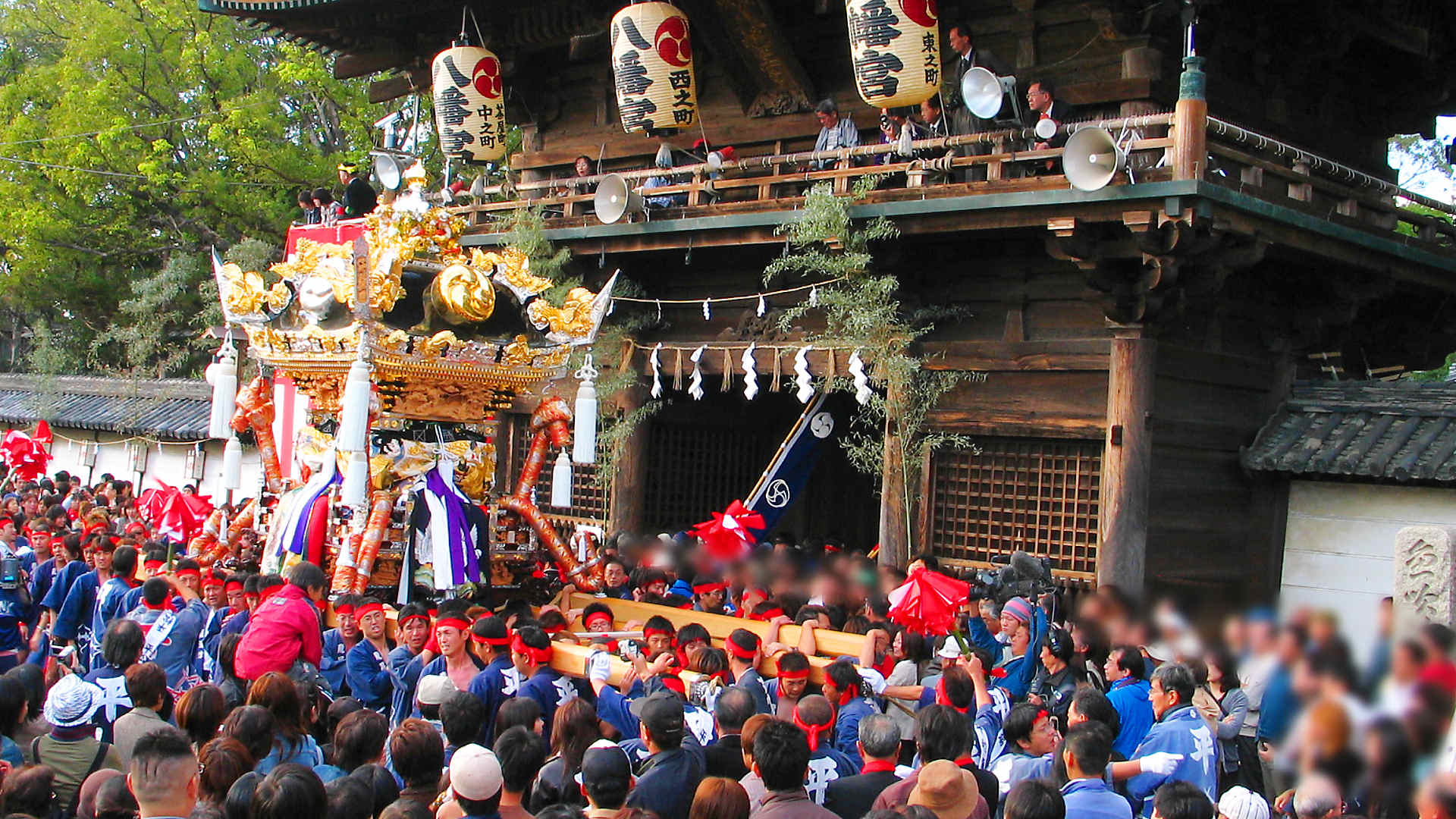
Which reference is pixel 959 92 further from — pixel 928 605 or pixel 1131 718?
pixel 1131 718

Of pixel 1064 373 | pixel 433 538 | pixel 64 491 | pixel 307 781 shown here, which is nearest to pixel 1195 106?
pixel 1064 373

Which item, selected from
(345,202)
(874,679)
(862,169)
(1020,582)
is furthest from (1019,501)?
(345,202)

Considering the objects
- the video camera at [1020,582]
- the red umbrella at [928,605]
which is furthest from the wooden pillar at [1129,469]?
the red umbrella at [928,605]

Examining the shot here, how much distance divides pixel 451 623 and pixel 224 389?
3.86 m

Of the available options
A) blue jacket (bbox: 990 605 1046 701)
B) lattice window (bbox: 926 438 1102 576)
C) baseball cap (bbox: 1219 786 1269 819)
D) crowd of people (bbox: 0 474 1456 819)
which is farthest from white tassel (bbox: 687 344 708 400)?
baseball cap (bbox: 1219 786 1269 819)

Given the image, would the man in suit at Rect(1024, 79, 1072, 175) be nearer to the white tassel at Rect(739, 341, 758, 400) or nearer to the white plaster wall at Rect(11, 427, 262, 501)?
the white tassel at Rect(739, 341, 758, 400)

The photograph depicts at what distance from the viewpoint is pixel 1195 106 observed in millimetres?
9789

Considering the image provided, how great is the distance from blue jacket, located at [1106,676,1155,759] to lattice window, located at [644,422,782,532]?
9219 mm

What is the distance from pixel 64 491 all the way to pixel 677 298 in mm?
8148

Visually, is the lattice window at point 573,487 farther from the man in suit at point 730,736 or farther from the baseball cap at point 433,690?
the man in suit at point 730,736

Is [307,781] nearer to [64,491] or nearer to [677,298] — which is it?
[677,298]

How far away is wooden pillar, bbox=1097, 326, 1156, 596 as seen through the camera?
10664 millimetres

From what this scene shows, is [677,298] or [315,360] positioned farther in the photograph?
[677,298]

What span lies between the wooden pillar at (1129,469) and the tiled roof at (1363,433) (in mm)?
1577
